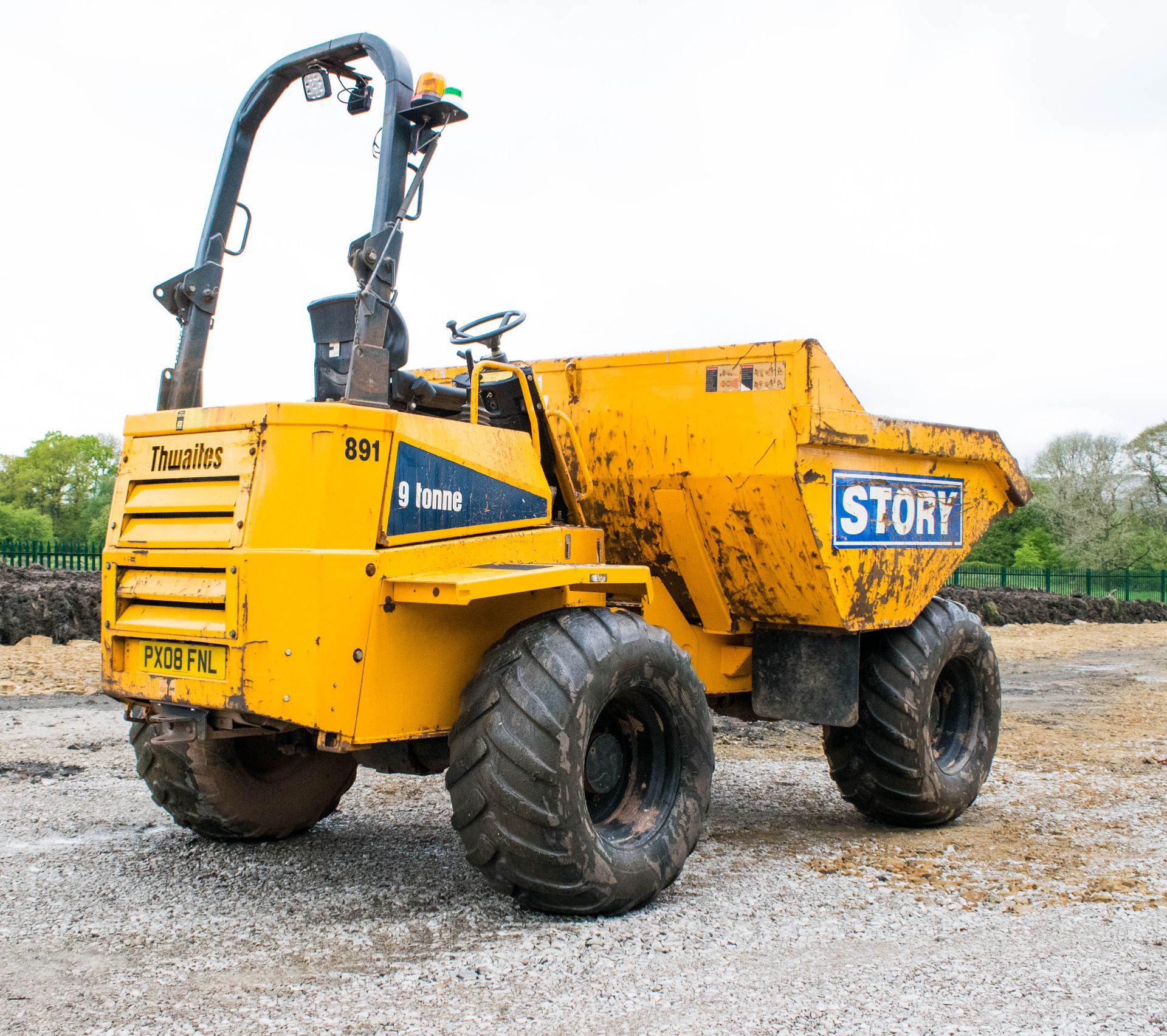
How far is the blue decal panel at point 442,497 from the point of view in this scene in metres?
4.40

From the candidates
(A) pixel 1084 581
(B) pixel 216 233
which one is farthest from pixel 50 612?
(A) pixel 1084 581

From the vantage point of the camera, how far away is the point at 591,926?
442cm

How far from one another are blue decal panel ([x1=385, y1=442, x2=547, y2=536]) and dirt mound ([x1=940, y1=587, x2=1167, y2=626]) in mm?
19782

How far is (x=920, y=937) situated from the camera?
4.36 meters

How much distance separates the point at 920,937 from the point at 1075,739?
19.2 feet

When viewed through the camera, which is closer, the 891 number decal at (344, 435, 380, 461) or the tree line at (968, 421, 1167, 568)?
the 891 number decal at (344, 435, 380, 461)

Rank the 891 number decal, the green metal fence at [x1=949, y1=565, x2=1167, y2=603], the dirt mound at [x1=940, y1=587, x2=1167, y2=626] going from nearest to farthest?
the 891 number decal
the dirt mound at [x1=940, y1=587, x2=1167, y2=626]
the green metal fence at [x1=949, y1=565, x2=1167, y2=603]

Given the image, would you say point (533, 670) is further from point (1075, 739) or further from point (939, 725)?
point (1075, 739)

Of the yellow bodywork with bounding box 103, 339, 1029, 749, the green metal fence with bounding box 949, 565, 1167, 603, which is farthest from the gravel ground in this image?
the green metal fence with bounding box 949, 565, 1167, 603

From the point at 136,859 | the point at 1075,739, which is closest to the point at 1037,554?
the point at 1075,739

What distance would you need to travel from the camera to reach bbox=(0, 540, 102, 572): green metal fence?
78.2ft

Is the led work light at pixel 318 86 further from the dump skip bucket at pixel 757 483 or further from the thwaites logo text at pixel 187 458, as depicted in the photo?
the dump skip bucket at pixel 757 483

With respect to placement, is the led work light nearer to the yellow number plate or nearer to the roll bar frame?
the roll bar frame

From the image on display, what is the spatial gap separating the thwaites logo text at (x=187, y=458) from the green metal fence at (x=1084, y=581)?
1301 inches
